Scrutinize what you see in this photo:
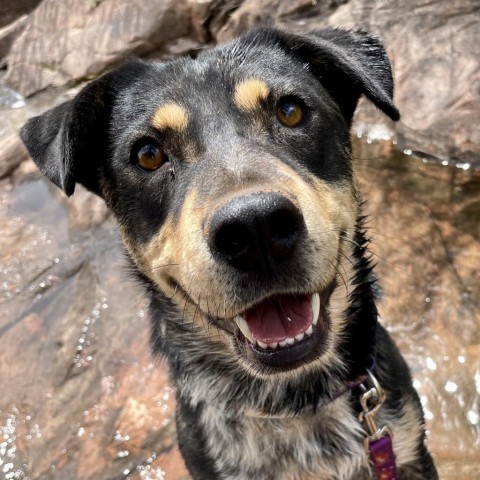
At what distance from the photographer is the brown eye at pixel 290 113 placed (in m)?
2.40

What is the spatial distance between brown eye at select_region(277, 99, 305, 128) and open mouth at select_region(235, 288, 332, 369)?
78cm

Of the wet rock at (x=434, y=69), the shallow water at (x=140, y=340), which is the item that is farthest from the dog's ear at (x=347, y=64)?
the wet rock at (x=434, y=69)

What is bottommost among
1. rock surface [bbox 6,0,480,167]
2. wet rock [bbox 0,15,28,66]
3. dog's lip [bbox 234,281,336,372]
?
wet rock [bbox 0,15,28,66]

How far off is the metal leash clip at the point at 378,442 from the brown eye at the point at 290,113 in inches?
46.9

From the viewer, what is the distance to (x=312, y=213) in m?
1.97

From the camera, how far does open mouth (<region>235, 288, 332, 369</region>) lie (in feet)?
6.63

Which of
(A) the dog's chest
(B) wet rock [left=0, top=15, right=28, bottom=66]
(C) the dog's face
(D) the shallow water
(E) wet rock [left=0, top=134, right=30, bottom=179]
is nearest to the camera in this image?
(C) the dog's face

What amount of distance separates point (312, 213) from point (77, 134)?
1.22 m

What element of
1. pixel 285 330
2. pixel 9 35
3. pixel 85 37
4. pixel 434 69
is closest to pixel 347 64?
pixel 285 330

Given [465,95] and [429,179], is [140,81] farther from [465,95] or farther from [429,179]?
[465,95]

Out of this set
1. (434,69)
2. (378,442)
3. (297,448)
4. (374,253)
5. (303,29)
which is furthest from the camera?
(303,29)

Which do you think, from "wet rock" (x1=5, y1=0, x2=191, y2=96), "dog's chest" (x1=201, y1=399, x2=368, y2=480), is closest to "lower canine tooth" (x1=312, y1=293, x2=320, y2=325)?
"dog's chest" (x1=201, y1=399, x2=368, y2=480)

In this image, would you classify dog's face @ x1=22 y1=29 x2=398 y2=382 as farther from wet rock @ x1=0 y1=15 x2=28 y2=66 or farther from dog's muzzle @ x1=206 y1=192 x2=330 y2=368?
wet rock @ x1=0 y1=15 x2=28 y2=66

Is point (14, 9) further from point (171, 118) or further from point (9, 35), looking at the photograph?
point (171, 118)
